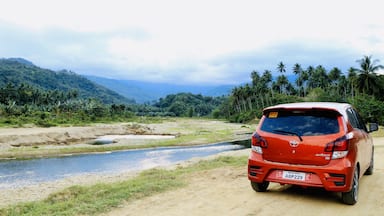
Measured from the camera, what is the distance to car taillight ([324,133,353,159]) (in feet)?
19.7

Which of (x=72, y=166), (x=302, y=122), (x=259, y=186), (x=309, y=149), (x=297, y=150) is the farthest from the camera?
(x=72, y=166)

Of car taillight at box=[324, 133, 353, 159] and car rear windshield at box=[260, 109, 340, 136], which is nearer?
car taillight at box=[324, 133, 353, 159]

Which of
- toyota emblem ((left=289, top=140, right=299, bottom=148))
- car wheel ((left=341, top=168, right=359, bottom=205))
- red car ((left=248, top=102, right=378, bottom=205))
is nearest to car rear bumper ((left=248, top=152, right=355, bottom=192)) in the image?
red car ((left=248, top=102, right=378, bottom=205))

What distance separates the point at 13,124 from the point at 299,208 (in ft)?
190

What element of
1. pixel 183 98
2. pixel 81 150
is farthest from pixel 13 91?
pixel 183 98

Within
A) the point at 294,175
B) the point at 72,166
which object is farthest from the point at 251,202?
the point at 72,166

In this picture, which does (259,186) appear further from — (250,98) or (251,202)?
(250,98)

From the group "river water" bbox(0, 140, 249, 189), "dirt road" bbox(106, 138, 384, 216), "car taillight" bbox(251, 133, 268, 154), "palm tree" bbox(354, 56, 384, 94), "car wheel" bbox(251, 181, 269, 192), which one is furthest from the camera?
"palm tree" bbox(354, 56, 384, 94)

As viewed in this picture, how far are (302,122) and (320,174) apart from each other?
3.39 ft

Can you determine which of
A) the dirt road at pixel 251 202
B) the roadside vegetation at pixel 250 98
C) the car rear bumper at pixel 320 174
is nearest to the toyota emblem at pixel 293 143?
the car rear bumper at pixel 320 174

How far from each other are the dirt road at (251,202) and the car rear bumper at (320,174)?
0.46 meters

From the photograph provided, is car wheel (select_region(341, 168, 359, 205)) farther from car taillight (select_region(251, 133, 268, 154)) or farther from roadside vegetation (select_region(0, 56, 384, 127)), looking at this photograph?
roadside vegetation (select_region(0, 56, 384, 127))

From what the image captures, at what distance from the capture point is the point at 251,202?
6.66 metres

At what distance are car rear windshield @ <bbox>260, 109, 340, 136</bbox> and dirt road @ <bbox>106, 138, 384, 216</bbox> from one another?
4.65 ft
